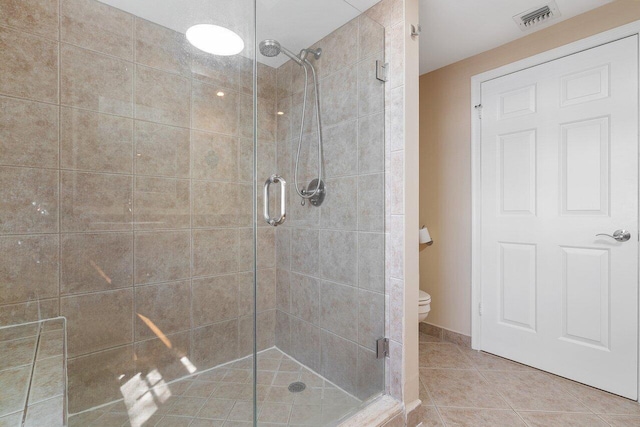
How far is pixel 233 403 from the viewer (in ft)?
4.34

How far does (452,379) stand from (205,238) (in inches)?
71.1

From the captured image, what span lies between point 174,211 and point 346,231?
2.81ft

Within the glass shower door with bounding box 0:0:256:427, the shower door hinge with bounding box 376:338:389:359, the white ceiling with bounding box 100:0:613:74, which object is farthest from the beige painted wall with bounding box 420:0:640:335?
the glass shower door with bounding box 0:0:256:427

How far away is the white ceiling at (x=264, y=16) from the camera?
130 cm

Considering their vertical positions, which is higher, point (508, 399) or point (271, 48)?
point (271, 48)

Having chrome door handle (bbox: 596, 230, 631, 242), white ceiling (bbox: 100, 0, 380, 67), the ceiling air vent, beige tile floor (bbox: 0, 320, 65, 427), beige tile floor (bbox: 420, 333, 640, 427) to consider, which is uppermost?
the ceiling air vent

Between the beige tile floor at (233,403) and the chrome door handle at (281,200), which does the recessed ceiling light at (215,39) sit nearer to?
the chrome door handle at (281,200)

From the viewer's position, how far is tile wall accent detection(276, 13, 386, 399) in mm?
1535

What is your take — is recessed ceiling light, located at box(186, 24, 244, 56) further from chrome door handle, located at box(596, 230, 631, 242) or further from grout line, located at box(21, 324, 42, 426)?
chrome door handle, located at box(596, 230, 631, 242)

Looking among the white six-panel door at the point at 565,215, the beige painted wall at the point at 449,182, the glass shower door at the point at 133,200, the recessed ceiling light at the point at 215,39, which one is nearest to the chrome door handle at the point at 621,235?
the white six-panel door at the point at 565,215

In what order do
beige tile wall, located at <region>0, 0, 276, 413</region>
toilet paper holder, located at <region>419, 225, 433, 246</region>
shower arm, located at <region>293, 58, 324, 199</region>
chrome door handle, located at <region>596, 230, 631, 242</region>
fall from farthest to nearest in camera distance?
toilet paper holder, located at <region>419, 225, 433, 246</region> → chrome door handle, located at <region>596, 230, 631, 242</region> → shower arm, located at <region>293, 58, 324, 199</region> → beige tile wall, located at <region>0, 0, 276, 413</region>

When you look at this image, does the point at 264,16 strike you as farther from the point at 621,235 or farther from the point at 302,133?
the point at 621,235

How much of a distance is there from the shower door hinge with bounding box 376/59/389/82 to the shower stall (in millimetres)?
263

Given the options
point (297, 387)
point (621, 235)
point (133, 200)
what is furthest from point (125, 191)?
point (621, 235)
